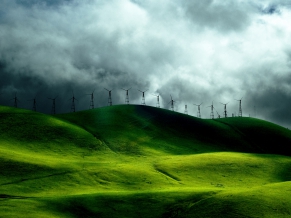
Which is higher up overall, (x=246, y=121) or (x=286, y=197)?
(x=246, y=121)

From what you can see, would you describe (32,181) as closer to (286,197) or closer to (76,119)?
(286,197)

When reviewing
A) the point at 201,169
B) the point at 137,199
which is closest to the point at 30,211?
the point at 137,199

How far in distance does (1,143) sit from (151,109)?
133ft

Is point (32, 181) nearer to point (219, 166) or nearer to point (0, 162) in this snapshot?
point (0, 162)

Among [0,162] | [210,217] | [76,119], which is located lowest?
[210,217]

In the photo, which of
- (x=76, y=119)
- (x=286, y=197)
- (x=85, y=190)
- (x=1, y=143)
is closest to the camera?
(x=286, y=197)

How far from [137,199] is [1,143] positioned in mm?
34614

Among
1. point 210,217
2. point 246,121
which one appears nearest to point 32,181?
point 210,217

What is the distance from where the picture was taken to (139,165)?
50094 mm

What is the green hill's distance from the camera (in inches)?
1198

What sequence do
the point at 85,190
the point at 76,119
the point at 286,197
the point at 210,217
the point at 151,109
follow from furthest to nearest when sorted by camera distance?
the point at 151,109 < the point at 76,119 < the point at 85,190 < the point at 286,197 < the point at 210,217

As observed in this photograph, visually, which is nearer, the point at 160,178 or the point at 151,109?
the point at 160,178

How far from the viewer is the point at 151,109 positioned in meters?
92.6

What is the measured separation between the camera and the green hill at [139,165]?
30438 mm
